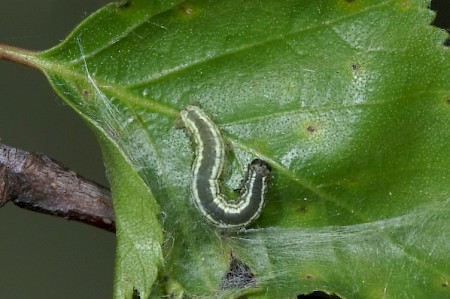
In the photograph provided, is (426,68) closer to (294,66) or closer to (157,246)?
(294,66)

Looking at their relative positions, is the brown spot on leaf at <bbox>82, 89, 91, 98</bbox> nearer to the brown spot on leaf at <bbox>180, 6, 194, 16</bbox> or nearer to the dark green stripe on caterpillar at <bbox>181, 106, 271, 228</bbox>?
the dark green stripe on caterpillar at <bbox>181, 106, 271, 228</bbox>

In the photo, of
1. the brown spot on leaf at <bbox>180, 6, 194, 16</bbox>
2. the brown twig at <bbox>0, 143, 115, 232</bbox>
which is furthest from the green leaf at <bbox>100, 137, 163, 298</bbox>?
the brown spot on leaf at <bbox>180, 6, 194, 16</bbox>

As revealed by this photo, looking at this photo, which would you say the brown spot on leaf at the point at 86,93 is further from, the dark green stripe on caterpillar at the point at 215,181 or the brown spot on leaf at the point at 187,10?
the brown spot on leaf at the point at 187,10

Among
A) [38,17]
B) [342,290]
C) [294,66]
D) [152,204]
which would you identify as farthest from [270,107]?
[38,17]

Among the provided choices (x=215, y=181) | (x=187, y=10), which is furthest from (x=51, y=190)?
(x=187, y=10)

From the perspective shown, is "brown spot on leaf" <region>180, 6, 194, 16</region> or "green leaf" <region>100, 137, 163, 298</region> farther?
"brown spot on leaf" <region>180, 6, 194, 16</region>

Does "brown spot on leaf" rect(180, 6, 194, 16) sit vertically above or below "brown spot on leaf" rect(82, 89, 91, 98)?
above

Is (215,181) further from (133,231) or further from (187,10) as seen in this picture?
(187,10)
